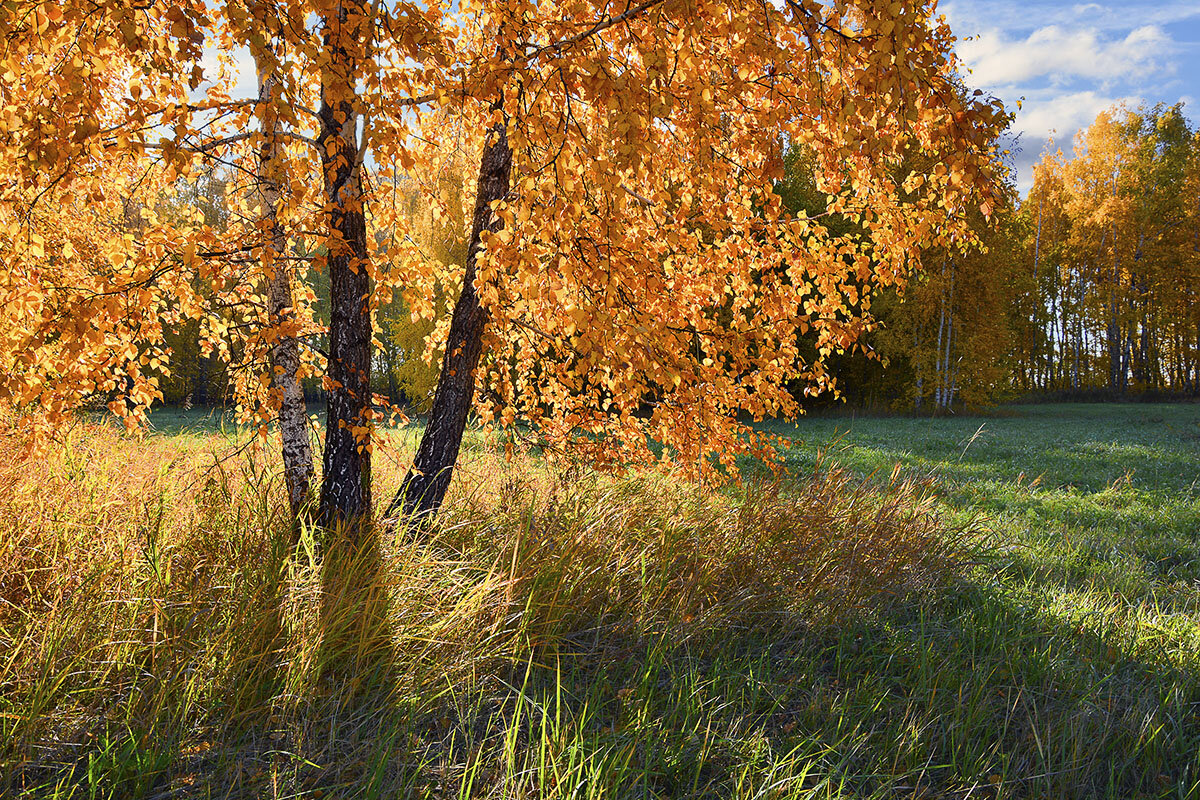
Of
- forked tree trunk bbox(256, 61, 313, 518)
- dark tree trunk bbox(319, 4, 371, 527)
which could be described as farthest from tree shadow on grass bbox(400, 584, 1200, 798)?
forked tree trunk bbox(256, 61, 313, 518)

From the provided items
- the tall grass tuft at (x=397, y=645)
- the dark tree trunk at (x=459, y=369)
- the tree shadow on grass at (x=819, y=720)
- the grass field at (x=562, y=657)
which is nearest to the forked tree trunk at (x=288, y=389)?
the grass field at (x=562, y=657)

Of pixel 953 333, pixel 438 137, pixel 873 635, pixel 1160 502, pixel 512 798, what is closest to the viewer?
pixel 512 798

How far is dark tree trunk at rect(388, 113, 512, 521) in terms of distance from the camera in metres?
4.66

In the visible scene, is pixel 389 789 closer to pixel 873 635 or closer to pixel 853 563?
pixel 873 635

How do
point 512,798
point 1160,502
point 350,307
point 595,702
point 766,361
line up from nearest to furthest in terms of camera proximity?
point 512,798
point 595,702
point 350,307
point 766,361
point 1160,502

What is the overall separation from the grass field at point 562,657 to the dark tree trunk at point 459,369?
286 mm

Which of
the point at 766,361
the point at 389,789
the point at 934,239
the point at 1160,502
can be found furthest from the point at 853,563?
Result: the point at 1160,502

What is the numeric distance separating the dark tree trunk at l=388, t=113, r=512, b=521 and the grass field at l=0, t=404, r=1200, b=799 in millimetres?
286

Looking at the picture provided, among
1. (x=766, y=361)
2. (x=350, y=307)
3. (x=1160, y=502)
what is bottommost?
(x=1160, y=502)

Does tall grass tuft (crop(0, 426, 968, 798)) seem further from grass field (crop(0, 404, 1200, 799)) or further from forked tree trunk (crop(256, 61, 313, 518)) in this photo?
forked tree trunk (crop(256, 61, 313, 518))

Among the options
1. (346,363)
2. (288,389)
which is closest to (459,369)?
(346,363)

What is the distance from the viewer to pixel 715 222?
3.54 m

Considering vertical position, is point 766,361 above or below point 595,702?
above

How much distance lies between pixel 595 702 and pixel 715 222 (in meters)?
2.40
